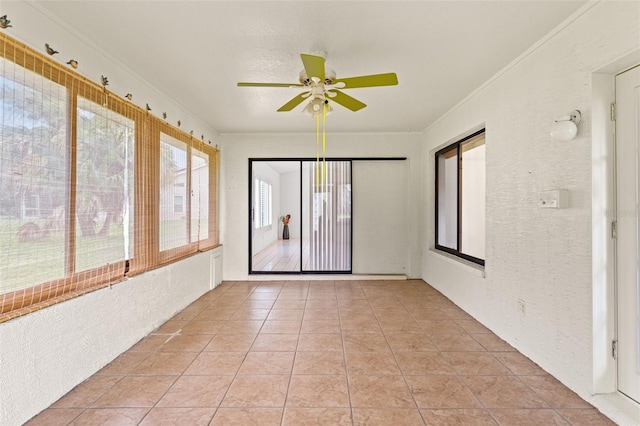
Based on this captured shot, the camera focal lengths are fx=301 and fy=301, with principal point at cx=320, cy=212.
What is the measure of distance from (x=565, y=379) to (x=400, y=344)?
3.83 ft

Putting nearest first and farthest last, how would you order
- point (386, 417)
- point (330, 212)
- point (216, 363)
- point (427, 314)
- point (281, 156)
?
point (386, 417)
point (216, 363)
point (427, 314)
point (281, 156)
point (330, 212)

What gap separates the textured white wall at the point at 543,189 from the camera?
6.30 feet

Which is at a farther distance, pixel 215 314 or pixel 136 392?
pixel 215 314

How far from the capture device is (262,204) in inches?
332

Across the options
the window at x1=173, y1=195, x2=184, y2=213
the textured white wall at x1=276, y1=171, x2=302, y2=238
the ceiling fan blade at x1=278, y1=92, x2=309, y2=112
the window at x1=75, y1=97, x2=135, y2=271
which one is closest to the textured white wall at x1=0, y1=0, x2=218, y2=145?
the window at x1=75, y1=97, x2=135, y2=271

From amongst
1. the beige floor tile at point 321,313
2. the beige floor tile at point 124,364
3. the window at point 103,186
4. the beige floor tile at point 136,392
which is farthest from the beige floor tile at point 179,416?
the beige floor tile at point 321,313

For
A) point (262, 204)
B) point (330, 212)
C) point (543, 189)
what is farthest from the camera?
point (262, 204)

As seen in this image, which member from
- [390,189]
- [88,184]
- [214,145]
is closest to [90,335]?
[88,184]

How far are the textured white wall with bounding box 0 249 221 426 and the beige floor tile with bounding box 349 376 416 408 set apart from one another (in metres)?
1.91

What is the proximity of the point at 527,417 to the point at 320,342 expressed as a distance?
158 cm

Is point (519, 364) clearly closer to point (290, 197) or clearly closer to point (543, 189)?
point (543, 189)

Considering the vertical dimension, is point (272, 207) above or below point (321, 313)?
above

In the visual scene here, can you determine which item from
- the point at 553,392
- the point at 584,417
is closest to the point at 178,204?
the point at 553,392

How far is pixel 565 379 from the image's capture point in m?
2.10
